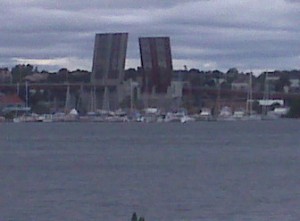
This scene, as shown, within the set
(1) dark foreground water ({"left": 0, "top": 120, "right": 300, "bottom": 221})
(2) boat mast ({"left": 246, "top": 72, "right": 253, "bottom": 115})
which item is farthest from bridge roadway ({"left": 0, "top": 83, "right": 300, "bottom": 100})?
(1) dark foreground water ({"left": 0, "top": 120, "right": 300, "bottom": 221})

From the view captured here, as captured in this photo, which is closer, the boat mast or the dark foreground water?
the dark foreground water

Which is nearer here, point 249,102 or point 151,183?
point 151,183

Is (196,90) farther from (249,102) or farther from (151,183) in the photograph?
(151,183)

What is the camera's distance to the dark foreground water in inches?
1260

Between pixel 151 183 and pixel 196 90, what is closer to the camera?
pixel 151 183

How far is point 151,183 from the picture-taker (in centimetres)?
4125

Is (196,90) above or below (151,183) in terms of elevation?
above

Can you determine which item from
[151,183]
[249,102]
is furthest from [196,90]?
[151,183]

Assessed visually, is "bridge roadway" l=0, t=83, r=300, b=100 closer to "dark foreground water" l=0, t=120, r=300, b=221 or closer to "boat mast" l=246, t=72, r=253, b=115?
"boat mast" l=246, t=72, r=253, b=115

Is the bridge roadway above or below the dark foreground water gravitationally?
above

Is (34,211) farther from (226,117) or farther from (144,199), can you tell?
(226,117)

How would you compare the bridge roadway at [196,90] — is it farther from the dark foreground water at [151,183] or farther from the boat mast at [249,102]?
the dark foreground water at [151,183]

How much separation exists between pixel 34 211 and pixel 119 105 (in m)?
86.9

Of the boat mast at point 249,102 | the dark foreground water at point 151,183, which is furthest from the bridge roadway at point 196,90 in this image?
the dark foreground water at point 151,183
